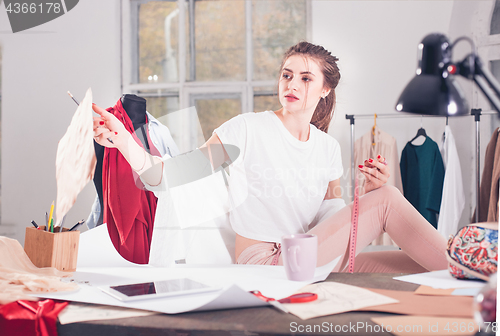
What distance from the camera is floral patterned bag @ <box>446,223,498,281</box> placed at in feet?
1.92

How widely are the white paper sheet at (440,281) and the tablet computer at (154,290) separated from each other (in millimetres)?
331

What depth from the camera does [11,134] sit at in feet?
4.62

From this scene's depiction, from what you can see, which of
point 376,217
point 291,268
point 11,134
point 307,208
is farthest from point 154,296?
point 11,134

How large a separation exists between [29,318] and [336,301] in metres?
0.40

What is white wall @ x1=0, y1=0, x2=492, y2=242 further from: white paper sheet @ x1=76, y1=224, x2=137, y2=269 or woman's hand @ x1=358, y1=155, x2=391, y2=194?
woman's hand @ x1=358, y1=155, x2=391, y2=194

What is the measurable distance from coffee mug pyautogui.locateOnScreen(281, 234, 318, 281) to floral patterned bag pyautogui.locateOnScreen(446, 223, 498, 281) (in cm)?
23

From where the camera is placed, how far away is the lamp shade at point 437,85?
57 centimetres

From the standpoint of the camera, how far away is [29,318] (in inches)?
19.8

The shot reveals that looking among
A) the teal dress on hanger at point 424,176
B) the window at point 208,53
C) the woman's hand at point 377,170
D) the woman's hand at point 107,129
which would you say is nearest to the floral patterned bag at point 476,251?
the woman's hand at point 377,170

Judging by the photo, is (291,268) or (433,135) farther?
(433,135)

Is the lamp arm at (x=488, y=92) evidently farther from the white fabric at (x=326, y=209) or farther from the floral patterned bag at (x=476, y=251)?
the white fabric at (x=326, y=209)

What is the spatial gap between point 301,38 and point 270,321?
1.31 meters

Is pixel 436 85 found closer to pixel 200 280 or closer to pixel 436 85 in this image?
pixel 436 85

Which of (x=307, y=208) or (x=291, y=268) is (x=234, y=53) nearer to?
(x=307, y=208)
